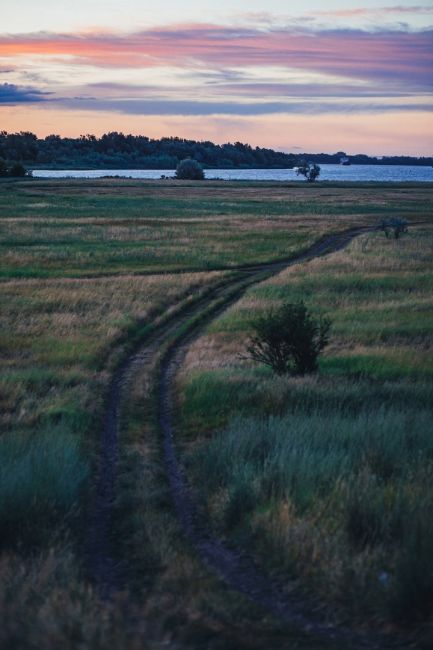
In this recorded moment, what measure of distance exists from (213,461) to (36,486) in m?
2.47

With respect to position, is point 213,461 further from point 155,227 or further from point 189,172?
point 189,172

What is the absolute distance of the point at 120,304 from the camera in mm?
25344

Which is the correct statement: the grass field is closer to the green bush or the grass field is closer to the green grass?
the green bush

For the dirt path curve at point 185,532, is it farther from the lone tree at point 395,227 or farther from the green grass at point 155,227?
the lone tree at point 395,227

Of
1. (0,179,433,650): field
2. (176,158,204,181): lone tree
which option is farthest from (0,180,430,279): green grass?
(176,158,204,181): lone tree

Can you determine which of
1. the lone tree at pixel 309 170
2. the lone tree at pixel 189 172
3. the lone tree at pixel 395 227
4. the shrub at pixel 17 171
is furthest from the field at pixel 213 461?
the lone tree at pixel 309 170

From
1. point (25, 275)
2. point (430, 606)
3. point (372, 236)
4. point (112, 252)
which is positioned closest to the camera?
point (430, 606)

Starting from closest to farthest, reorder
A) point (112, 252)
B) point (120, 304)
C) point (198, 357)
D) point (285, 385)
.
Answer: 1. point (285, 385)
2. point (198, 357)
3. point (120, 304)
4. point (112, 252)

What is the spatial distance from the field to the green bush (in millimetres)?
21

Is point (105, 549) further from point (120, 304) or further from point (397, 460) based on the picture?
point (120, 304)

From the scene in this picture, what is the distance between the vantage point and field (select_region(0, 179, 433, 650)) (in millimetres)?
6559

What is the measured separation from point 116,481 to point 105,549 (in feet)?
7.12

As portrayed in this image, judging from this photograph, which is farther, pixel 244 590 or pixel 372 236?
pixel 372 236

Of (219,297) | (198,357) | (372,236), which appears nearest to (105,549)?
(198,357)
